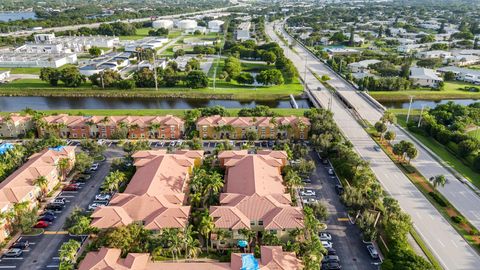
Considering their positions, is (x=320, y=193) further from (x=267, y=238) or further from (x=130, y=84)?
(x=130, y=84)

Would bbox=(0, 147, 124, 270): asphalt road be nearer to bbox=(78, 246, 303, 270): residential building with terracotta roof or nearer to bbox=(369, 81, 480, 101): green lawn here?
bbox=(78, 246, 303, 270): residential building with terracotta roof

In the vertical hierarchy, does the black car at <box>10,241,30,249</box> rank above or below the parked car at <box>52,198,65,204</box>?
below

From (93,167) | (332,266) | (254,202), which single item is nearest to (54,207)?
(93,167)

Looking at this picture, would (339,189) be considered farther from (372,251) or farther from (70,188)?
(70,188)

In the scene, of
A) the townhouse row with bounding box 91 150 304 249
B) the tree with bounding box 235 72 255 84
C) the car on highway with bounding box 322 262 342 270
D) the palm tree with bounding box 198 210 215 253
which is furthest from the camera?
the tree with bounding box 235 72 255 84

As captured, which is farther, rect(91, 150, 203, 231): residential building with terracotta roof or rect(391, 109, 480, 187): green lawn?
rect(391, 109, 480, 187): green lawn

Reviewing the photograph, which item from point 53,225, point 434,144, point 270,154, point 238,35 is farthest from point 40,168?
point 238,35

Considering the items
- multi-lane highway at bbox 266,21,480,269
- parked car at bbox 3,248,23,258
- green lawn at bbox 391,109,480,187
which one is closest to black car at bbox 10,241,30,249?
parked car at bbox 3,248,23,258
